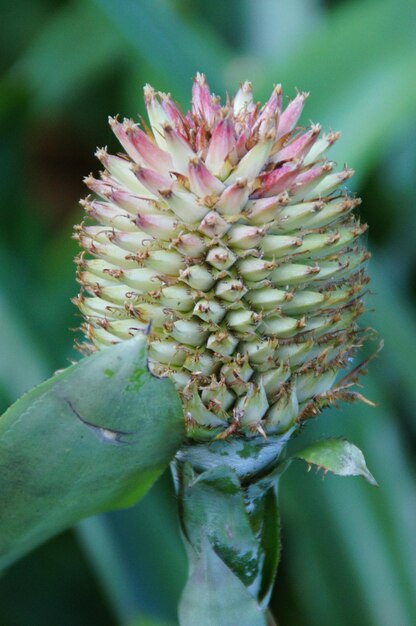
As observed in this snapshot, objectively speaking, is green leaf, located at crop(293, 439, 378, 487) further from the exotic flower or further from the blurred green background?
the blurred green background

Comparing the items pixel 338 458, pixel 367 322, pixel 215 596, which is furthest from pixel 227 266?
pixel 367 322

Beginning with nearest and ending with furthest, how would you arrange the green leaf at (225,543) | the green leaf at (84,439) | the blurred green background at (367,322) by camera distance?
the green leaf at (84,439)
the green leaf at (225,543)
the blurred green background at (367,322)

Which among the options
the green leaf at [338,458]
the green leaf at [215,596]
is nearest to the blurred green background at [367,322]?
the green leaf at [215,596]

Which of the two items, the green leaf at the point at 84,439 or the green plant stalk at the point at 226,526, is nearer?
the green leaf at the point at 84,439

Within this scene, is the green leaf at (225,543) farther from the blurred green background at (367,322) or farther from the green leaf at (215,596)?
the blurred green background at (367,322)

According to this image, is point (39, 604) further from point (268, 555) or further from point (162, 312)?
point (162, 312)

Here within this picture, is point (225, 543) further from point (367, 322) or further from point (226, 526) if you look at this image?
point (367, 322)

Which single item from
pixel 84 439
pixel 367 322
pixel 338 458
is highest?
pixel 84 439
